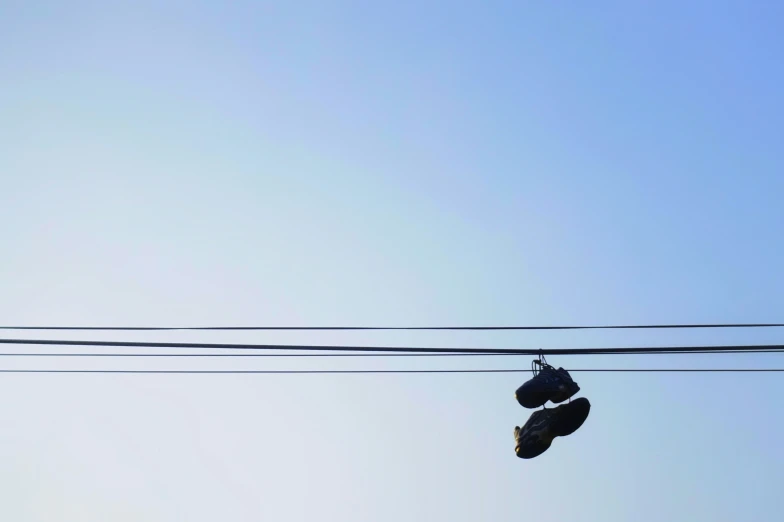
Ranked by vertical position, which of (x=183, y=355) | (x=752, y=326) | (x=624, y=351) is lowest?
(x=624, y=351)

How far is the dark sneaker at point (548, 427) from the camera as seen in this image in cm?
974

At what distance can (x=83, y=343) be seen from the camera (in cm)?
923

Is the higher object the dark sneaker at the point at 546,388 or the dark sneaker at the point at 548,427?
the dark sneaker at the point at 546,388

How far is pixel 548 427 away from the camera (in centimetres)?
974

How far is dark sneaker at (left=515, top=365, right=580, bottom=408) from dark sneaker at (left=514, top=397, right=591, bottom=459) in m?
0.11

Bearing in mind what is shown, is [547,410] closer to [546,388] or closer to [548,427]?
[548,427]

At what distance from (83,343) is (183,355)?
3.65ft

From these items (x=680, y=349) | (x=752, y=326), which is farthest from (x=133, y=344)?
(x=752, y=326)

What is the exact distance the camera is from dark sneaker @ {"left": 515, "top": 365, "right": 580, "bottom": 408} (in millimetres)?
9602

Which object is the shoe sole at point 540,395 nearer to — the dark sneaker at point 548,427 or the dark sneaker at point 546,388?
the dark sneaker at point 546,388

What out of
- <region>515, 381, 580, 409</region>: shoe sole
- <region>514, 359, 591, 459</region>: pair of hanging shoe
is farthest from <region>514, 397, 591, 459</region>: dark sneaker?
<region>515, 381, 580, 409</region>: shoe sole

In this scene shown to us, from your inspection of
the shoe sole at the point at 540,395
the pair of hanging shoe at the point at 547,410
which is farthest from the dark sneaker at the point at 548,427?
the shoe sole at the point at 540,395

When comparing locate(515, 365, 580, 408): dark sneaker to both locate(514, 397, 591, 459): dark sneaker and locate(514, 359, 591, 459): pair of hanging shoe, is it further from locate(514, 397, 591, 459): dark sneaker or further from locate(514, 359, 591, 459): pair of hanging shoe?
locate(514, 397, 591, 459): dark sneaker

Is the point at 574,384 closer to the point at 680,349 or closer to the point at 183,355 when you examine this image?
the point at 680,349
